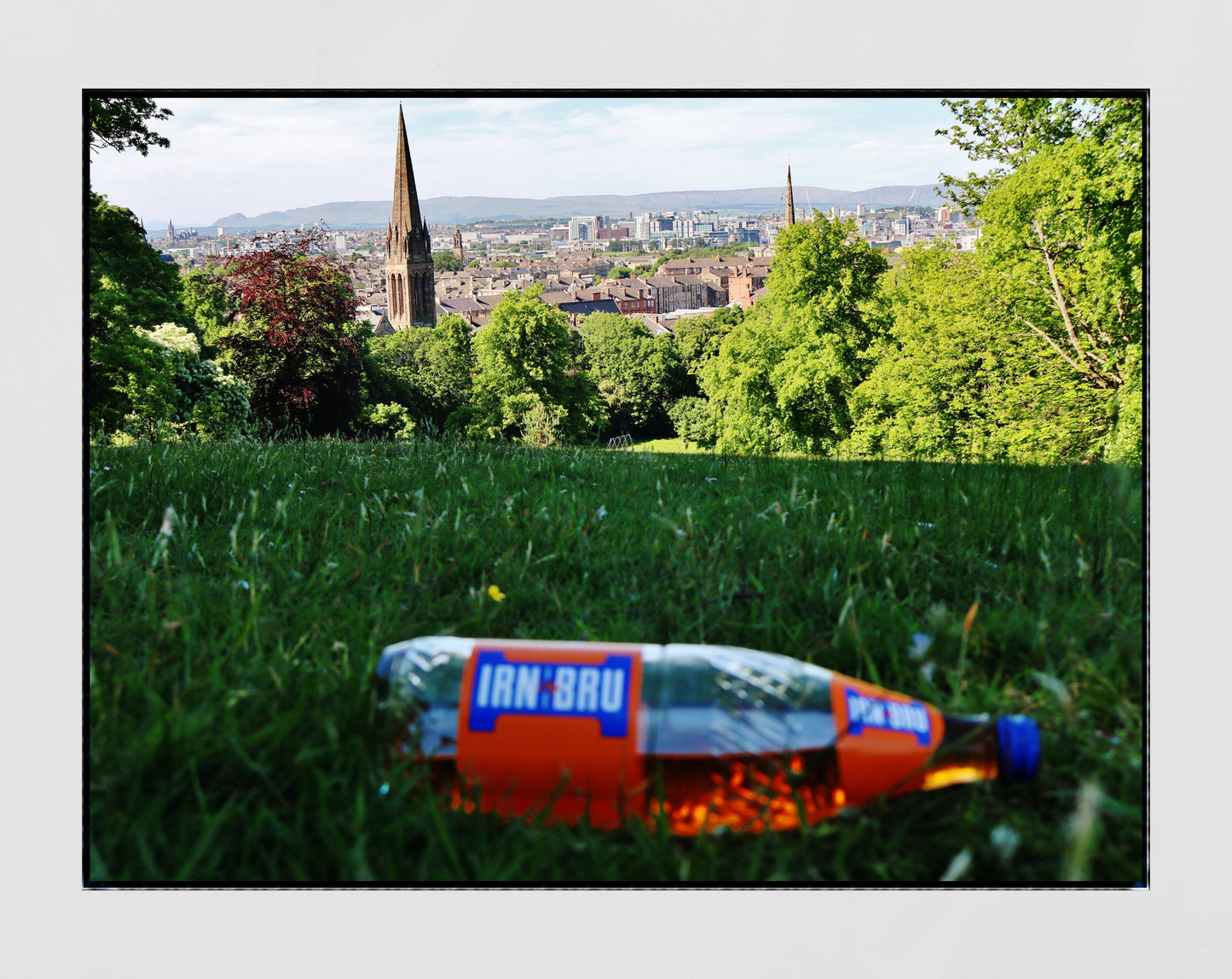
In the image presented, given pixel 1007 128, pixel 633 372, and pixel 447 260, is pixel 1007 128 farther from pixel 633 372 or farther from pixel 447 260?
pixel 447 260

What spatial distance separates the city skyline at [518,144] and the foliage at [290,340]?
25902 mm

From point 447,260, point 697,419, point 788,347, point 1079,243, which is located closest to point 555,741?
point 1079,243

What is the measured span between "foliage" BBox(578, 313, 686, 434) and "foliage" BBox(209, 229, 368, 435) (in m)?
9.38

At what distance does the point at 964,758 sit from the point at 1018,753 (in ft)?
0.26

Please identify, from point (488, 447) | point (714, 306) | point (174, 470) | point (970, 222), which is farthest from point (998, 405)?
point (714, 306)

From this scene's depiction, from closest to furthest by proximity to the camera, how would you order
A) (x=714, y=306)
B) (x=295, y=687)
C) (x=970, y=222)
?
(x=295, y=687) < (x=970, y=222) < (x=714, y=306)

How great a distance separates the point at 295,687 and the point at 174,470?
2696mm

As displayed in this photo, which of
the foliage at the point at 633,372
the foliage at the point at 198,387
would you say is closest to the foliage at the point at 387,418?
the foliage at the point at 633,372

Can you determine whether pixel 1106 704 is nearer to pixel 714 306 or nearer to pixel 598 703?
pixel 598 703

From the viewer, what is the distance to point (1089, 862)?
1.35 m

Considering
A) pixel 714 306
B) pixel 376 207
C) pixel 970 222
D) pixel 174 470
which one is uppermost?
pixel 714 306

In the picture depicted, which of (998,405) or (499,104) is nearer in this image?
(499,104)

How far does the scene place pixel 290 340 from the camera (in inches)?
1092

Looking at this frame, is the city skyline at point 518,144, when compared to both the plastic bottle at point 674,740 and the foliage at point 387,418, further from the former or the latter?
the foliage at point 387,418
